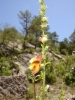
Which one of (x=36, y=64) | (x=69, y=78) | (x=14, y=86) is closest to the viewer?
(x=36, y=64)

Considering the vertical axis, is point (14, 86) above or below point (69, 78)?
below

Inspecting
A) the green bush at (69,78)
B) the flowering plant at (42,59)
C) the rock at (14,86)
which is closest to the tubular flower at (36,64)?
the flowering plant at (42,59)

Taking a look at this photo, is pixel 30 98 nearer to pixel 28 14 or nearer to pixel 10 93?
pixel 10 93

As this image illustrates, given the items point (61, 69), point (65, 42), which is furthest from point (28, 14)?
point (61, 69)

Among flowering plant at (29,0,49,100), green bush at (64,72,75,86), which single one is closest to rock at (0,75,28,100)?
green bush at (64,72,75,86)

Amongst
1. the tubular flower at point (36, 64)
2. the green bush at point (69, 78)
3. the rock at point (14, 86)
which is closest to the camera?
the tubular flower at point (36, 64)

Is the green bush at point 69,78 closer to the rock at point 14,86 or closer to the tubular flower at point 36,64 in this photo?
the rock at point 14,86

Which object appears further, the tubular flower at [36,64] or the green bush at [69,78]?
the green bush at [69,78]

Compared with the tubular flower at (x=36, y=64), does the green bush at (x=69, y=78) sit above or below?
below

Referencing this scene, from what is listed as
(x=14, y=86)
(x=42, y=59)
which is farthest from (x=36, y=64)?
(x=14, y=86)

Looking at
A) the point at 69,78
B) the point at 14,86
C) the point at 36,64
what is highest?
the point at 36,64

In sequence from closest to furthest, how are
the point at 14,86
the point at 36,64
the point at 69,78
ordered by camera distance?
the point at 36,64, the point at 14,86, the point at 69,78

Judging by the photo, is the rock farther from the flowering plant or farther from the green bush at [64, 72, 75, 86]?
the flowering plant

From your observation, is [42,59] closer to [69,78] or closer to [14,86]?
[14,86]
